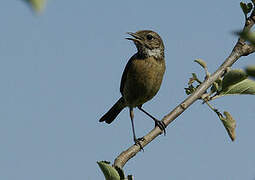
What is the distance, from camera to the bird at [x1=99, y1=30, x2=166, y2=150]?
7922 mm

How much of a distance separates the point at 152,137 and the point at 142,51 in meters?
6.20

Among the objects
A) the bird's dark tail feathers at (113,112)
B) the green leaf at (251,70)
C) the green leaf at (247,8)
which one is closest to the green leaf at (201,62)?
the green leaf at (247,8)

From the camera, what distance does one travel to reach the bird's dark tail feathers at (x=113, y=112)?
945 centimetres

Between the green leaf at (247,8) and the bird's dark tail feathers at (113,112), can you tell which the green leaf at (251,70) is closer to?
the green leaf at (247,8)

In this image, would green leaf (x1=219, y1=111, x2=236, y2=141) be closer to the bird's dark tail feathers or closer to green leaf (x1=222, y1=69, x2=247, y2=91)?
green leaf (x1=222, y1=69, x2=247, y2=91)

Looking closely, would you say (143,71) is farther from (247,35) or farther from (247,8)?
(247,35)

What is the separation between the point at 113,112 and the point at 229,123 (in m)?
7.27

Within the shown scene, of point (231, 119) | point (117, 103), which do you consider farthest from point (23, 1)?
point (117, 103)

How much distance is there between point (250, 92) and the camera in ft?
7.59

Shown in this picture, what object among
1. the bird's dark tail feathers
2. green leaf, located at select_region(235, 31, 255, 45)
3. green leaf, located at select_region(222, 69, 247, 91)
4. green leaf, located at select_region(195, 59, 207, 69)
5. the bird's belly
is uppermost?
the bird's dark tail feathers

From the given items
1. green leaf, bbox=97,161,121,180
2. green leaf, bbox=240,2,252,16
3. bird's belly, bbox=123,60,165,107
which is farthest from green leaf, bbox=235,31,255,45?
bird's belly, bbox=123,60,165,107

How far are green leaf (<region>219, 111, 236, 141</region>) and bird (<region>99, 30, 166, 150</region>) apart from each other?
4943 millimetres

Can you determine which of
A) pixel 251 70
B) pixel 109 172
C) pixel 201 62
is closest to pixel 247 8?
pixel 201 62

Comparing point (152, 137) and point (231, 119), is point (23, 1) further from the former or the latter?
point (231, 119)
